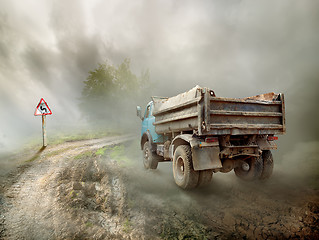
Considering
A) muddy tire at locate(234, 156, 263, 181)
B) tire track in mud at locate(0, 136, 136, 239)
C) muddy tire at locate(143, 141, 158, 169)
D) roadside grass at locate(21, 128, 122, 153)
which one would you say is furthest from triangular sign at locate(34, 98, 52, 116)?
muddy tire at locate(234, 156, 263, 181)

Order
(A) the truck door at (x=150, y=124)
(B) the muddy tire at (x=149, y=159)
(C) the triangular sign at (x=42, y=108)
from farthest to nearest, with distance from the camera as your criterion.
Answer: (C) the triangular sign at (x=42, y=108) → (B) the muddy tire at (x=149, y=159) → (A) the truck door at (x=150, y=124)

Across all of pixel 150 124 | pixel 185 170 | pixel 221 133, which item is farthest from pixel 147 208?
pixel 150 124

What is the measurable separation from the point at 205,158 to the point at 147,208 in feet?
5.10

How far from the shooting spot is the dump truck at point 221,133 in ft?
12.1

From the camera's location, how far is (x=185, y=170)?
4.00m

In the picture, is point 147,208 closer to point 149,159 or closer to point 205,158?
point 205,158

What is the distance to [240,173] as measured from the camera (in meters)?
4.92

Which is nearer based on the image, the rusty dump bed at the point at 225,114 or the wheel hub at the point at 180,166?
the rusty dump bed at the point at 225,114

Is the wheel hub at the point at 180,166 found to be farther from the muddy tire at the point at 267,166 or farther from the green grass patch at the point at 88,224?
the green grass patch at the point at 88,224

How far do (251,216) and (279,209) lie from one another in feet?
2.03

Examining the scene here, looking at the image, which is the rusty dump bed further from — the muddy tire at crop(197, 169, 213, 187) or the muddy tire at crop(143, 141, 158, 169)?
the muddy tire at crop(143, 141, 158, 169)

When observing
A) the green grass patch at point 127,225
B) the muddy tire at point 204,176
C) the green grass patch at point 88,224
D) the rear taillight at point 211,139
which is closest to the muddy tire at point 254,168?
the muddy tire at point 204,176

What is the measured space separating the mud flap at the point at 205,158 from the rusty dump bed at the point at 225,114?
1.30ft

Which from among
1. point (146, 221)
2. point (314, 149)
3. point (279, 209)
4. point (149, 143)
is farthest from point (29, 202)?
point (314, 149)
